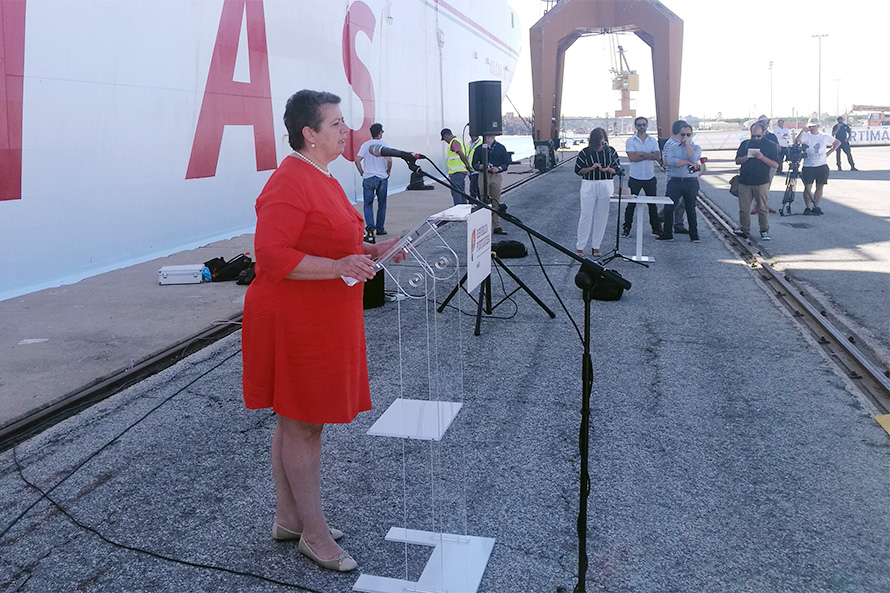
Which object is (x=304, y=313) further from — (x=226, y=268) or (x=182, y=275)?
(x=226, y=268)

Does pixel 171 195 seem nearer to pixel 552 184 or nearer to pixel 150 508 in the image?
pixel 150 508

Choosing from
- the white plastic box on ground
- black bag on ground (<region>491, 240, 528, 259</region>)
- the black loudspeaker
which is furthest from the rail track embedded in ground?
the white plastic box on ground

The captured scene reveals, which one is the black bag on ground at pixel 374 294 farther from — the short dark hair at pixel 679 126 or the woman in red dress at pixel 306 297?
the short dark hair at pixel 679 126

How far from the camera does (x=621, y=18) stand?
27453mm

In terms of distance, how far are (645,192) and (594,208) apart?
6.72ft

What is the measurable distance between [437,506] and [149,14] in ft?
31.1

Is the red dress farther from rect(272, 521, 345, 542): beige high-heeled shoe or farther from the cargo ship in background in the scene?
the cargo ship in background

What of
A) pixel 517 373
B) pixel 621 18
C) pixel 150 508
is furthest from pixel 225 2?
pixel 621 18

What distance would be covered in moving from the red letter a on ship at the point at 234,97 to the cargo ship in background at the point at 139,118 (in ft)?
0.11

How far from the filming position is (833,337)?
20.5 feet

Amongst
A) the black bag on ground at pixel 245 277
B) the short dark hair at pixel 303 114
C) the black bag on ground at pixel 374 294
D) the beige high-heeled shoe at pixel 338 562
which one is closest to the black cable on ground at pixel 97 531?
the beige high-heeled shoe at pixel 338 562

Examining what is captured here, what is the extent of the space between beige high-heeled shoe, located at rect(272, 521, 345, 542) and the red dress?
2.20 feet

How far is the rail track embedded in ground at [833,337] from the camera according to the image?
5.09 m

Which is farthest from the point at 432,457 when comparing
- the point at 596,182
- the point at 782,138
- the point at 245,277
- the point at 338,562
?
the point at 782,138
